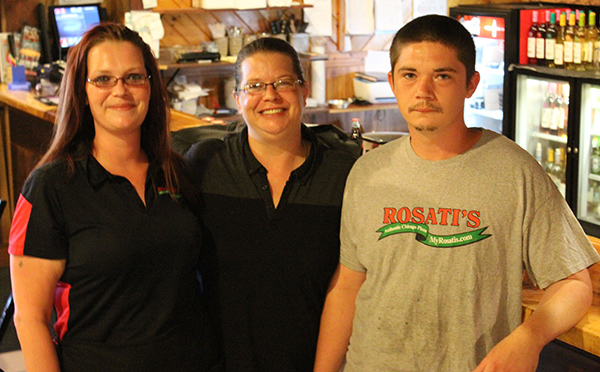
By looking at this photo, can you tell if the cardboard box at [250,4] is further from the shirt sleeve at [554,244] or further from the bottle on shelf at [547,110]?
the shirt sleeve at [554,244]

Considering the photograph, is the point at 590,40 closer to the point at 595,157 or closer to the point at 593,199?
the point at 595,157

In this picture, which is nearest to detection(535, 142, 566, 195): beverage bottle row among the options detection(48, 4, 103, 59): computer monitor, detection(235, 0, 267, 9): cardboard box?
detection(235, 0, 267, 9): cardboard box

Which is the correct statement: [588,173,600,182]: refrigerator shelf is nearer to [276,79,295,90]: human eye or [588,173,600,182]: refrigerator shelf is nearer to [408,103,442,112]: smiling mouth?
[276,79,295,90]: human eye

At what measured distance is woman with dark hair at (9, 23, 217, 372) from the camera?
1669 millimetres

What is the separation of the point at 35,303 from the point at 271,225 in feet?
2.08

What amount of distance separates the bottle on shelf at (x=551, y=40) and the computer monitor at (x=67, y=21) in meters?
3.76

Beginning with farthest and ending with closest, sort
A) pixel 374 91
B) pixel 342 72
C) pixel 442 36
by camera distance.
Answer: pixel 342 72, pixel 374 91, pixel 442 36

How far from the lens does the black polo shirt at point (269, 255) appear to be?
6.04 feet

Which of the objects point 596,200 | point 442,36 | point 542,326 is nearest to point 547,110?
point 596,200

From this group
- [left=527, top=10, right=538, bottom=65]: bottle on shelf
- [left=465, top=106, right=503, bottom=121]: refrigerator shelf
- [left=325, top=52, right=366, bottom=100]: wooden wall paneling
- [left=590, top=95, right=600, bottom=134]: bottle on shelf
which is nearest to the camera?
[left=590, top=95, right=600, bottom=134]: bottle on shelf

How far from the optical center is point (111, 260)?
167 cm

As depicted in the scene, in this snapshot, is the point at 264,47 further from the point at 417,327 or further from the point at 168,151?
the point at 417,327

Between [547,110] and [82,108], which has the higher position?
[82,108]

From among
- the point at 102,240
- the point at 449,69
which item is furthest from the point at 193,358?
the point at 449,69
